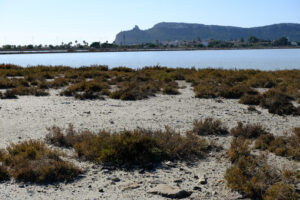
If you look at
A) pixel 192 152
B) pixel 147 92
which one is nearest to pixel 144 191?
pixel 192 152

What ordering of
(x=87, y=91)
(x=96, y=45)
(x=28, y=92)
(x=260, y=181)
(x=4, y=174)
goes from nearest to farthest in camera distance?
(x=260, y=181) < (x=4, y=174) < (x=87, y=91) < (x=28, y=92) < (x=96, y=45)

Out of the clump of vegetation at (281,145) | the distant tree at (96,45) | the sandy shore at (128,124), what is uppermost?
the distant tree at (96,45)

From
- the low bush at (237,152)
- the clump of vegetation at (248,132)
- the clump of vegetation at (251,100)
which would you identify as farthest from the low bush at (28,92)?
the low bush at (237,152)

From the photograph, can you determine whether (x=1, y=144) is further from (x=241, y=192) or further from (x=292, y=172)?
(x=292, y=172)

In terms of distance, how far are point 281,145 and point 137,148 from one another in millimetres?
3285

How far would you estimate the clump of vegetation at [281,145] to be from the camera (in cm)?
739

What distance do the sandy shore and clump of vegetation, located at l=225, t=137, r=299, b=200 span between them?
0.23 m

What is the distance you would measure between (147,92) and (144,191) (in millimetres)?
11229

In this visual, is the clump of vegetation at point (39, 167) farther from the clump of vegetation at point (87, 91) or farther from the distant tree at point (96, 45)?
the distant tree at point (96, 45)

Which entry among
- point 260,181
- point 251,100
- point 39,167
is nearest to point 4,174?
point 39,167

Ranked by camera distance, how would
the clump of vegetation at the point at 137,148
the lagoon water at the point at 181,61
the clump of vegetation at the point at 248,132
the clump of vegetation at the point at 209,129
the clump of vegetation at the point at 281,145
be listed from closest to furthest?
the clump of vegetation at the point at 137,148 < the clump of vegetation at the point at 281,145 < the clump of vegetation at the point at 248,132 < the clump of vegetation at the point at 209,129 < the lagoon water at the point at 181,61

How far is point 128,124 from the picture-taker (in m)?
10.4

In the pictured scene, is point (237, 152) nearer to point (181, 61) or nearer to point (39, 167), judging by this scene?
point (39, 167)

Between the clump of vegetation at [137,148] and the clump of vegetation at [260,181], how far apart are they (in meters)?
1.35
